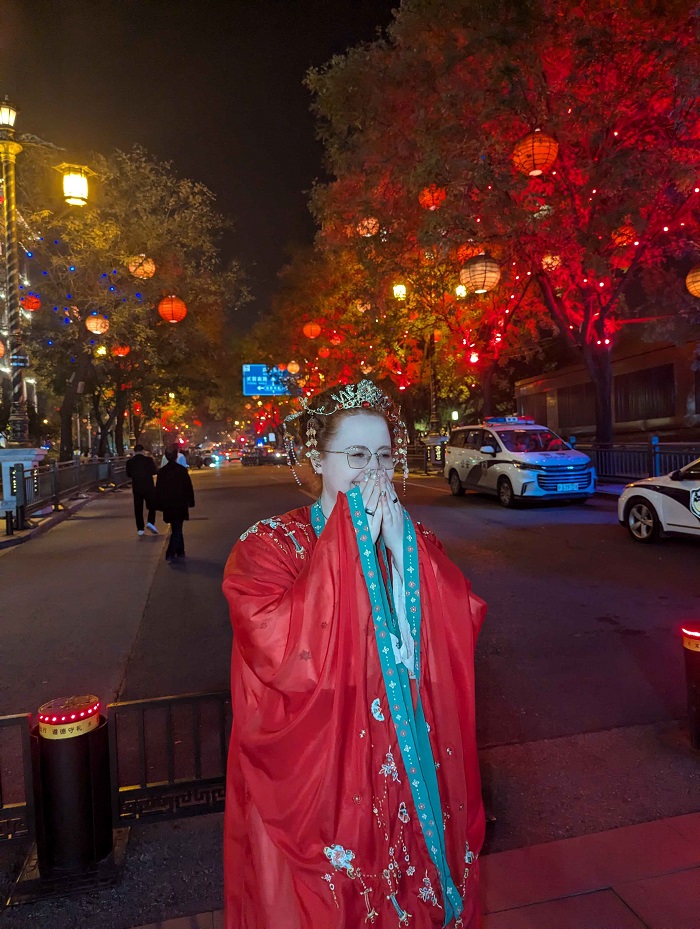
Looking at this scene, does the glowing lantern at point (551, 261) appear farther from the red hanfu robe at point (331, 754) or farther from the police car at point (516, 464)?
the red hanfu robe at point (331, 754)

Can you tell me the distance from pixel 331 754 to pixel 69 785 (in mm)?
1416

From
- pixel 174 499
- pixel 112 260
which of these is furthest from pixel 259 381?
pixel 174 499

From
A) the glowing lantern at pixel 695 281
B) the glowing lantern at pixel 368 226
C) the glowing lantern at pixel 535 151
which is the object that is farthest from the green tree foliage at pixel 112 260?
the glowing lantern at pixel 695 281

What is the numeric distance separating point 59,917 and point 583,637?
14.6ft

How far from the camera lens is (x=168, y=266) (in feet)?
72.9

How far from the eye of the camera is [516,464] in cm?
1470

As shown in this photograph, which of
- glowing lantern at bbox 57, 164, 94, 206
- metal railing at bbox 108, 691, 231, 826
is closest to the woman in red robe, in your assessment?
metal railing at bbox 108, 691, 231, 826

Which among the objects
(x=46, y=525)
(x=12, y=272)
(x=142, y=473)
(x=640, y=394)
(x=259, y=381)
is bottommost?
(x=46, y=525)

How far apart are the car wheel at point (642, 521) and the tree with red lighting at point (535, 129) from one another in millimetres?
6338

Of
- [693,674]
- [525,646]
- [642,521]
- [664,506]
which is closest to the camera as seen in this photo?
[693,674]

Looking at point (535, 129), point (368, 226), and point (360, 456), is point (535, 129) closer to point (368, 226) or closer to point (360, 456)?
point (368, 226)

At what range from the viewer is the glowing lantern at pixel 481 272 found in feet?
45.5

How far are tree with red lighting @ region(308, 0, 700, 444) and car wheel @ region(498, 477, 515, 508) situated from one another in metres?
4.93

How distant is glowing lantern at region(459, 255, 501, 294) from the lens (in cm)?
Answer: 1386
